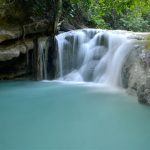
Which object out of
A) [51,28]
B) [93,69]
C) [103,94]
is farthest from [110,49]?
[103,94]

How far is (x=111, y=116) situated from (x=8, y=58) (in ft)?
18.0

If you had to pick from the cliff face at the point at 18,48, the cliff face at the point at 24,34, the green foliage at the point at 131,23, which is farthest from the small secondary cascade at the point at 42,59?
the green foliage at the point at 131,23

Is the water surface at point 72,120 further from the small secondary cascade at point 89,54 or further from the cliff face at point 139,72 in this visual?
the small secondary cascade at point 89,54

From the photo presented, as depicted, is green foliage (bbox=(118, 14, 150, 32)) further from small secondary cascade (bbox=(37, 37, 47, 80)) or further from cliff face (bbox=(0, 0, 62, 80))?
small secondary cascade (bbox=(37, 37, 47, 80))

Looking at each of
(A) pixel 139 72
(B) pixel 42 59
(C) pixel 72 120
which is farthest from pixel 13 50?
(C) pixel 72 120

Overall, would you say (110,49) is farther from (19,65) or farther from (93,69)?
(19,65)

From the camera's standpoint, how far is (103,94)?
29.7ft

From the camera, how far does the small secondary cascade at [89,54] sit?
11398 millimetres

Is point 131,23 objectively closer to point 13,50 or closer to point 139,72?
point 13,50

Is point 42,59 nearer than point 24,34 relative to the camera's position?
No

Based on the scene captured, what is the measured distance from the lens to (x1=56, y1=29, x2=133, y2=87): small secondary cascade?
37.4 ft

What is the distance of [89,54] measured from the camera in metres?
12.5

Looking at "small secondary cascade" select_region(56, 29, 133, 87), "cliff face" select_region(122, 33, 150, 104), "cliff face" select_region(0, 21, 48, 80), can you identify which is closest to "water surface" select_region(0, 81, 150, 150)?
"cliff face" select_region(122, 33, 150, 104)

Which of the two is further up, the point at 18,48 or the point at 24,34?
the point at 24,34
